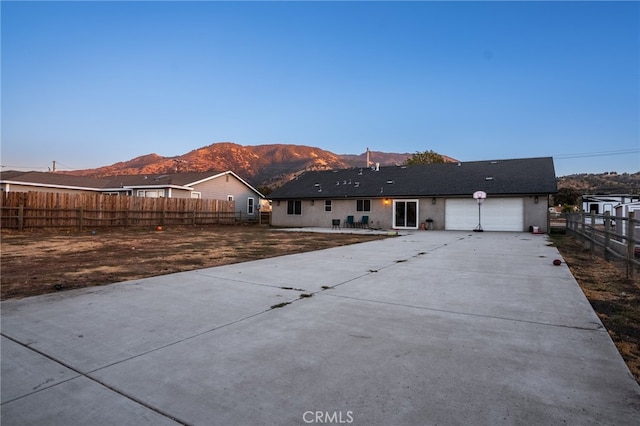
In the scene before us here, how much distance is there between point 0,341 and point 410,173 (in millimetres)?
25398

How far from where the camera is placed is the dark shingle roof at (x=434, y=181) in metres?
20.4

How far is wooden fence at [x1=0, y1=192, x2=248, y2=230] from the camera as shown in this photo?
16.7 m

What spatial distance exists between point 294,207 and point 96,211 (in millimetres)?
13791

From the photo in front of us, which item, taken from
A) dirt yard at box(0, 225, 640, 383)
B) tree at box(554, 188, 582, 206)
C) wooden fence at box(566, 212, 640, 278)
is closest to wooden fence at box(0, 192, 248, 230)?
dirt yard at box(0, 225, 640, 383)

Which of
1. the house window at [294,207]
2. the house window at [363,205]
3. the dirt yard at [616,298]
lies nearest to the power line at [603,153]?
the house window at [363,205]

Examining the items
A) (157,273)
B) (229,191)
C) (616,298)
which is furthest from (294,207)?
(616,298)

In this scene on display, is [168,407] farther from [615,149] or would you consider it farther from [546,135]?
[615,149]

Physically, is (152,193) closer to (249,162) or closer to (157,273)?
(157,273)

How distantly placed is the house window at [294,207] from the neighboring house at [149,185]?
6980mm

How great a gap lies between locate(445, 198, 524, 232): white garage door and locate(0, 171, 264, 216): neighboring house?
783 inches

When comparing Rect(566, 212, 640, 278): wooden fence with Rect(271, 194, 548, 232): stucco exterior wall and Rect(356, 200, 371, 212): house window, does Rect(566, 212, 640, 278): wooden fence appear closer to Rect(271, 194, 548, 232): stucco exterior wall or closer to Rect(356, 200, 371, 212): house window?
Rect(271, 194, 548, 232): stucco exterior wall

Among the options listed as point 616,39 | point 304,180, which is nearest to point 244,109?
point 304,180

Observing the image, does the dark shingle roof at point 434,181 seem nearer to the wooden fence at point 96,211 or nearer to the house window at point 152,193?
the wooden fence at point 96,211

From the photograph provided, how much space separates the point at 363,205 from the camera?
2458cm
